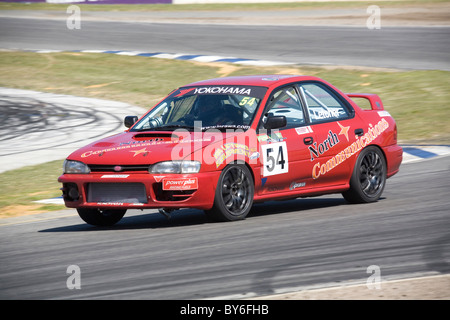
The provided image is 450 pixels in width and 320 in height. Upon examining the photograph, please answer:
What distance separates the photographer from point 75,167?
326 inches

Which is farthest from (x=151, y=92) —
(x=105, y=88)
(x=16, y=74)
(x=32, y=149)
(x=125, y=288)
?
(x=125, y=288)

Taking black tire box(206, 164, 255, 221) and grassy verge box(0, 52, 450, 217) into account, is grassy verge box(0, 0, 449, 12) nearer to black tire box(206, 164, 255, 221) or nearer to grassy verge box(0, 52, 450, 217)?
grassy verge box(0, 52, 450, 217)

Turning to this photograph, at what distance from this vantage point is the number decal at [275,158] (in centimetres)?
844

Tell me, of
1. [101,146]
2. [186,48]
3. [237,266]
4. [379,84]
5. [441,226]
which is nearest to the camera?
[237,266]

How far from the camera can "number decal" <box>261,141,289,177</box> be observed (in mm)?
8438

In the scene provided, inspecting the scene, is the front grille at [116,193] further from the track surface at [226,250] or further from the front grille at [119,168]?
the track surface at [226,250]

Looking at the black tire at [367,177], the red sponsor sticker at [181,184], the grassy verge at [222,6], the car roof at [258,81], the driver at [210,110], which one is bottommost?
the black tire at [367,177]

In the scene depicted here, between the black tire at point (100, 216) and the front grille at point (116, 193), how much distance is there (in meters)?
0.53

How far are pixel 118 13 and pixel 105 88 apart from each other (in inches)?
670

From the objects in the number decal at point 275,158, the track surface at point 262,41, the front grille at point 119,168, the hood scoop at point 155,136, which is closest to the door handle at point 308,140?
the number decal at point 275,158

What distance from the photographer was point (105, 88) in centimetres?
2122

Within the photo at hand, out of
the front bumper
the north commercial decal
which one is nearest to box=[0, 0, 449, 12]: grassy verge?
the north commercial decal

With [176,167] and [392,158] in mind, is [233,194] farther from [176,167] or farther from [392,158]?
[392,158]
